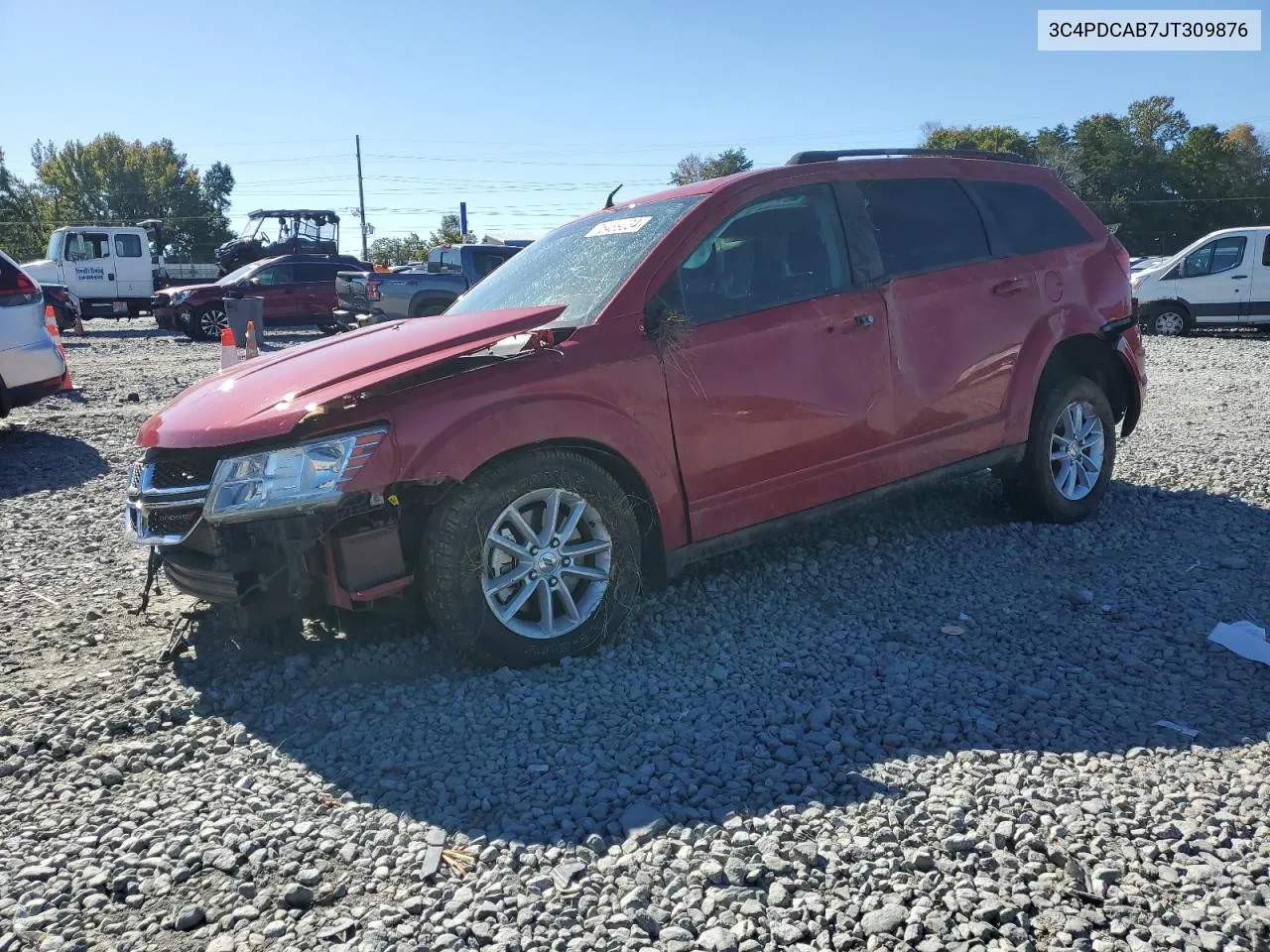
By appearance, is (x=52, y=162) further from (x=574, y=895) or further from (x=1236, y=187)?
(x=574, y=895)

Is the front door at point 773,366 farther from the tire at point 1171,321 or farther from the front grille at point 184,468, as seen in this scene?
the tire at point 1171,321

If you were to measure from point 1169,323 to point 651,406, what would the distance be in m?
17.8

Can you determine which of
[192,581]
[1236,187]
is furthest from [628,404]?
[1236,187]

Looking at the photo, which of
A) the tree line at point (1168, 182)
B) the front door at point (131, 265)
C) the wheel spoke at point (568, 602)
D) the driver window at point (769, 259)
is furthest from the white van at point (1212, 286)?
the tree line at point (1168, 182)

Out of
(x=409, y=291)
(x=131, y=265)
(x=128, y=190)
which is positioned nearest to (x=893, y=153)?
(x=409, y=291)

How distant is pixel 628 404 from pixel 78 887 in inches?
93.9

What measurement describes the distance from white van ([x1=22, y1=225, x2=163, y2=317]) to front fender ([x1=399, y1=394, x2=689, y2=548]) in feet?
93.6

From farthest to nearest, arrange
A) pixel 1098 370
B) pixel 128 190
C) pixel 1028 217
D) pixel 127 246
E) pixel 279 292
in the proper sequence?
pixel 128 190 → pixel 127 246 → pixel 279 292 → pixel 1098 370 → pixel 1028 217

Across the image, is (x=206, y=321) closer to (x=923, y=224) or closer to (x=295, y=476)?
(x=923, y=224)

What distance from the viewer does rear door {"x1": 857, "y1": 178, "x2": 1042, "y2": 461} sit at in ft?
15.8

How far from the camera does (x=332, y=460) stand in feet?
11.5

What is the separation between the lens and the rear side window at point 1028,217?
538cm

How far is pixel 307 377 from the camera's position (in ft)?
12.8

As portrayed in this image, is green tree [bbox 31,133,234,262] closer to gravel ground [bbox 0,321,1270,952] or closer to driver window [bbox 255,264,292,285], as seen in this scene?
driver window [bbox 255,264,292,285]
